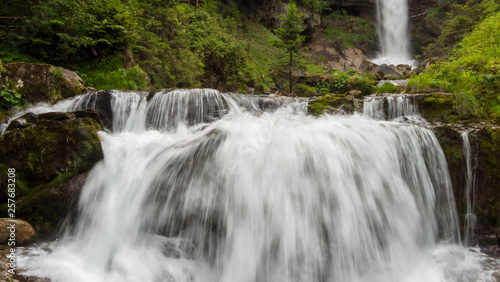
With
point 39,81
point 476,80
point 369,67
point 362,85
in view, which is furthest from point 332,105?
point 369,67

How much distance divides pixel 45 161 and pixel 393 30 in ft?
119

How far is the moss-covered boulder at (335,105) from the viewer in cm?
700

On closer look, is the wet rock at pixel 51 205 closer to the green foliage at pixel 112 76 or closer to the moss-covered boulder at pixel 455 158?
the green foliage at pixel 112 76

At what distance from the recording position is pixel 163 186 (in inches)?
144

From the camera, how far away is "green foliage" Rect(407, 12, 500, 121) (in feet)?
18.0

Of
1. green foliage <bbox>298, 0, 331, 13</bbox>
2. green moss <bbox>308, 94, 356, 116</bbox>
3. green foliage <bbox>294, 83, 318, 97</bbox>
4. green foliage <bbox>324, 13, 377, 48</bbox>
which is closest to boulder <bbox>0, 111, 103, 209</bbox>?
green moss <bbox>308, 94, 356, 116</bbox>

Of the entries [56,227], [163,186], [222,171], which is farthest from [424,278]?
[56,227]

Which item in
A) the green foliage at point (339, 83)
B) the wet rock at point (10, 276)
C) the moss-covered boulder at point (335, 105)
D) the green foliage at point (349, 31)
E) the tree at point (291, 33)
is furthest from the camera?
the green foliage at point (349, 31)

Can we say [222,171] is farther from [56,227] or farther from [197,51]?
[197,51]

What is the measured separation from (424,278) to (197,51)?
11706mm

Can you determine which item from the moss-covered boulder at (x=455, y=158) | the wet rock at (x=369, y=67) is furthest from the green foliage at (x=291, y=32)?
the moss-covered boulder at (x=455, y=158)

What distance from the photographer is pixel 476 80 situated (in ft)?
19.7

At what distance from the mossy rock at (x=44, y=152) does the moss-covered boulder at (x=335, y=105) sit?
213 inches

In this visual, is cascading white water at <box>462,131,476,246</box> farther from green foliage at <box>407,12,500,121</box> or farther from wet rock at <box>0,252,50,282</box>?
wet rock at <box>0,252,50,282</box>
